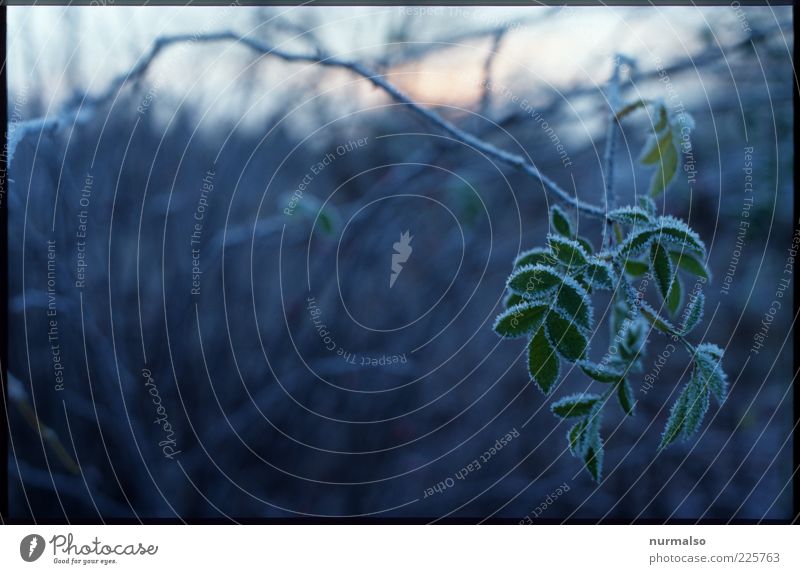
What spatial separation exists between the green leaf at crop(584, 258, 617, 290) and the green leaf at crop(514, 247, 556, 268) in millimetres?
25

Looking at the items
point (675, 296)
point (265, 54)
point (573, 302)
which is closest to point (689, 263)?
point (675, 296)

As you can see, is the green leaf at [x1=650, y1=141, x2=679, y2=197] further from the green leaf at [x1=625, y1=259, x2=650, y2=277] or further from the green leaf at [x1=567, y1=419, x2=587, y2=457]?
the green leaf at [x1=567, y1=419, x2=587, y2=457]

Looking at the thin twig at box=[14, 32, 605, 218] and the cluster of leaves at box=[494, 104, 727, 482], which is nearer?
the cluster of leaves at box=[494, 104, 727, 482]

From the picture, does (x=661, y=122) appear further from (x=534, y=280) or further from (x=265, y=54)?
(x=265, y=54)

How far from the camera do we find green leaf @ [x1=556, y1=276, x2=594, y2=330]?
0.43m

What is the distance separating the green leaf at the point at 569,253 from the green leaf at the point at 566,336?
1.4 inches

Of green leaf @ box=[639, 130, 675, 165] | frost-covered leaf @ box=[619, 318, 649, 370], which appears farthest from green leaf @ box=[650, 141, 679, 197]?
frost-covered leaf @ box=[619, 318, 649, 370]

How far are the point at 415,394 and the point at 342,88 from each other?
1.02 feet

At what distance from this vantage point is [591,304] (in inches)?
17.6

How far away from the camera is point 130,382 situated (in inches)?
24.1

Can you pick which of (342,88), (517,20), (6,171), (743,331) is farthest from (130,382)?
(743,331)

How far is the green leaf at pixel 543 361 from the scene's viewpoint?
1.44 ft

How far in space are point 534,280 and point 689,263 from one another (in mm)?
149

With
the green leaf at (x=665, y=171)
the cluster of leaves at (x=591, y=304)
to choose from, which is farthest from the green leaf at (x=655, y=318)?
the green leaf at (x=665, y=171)
